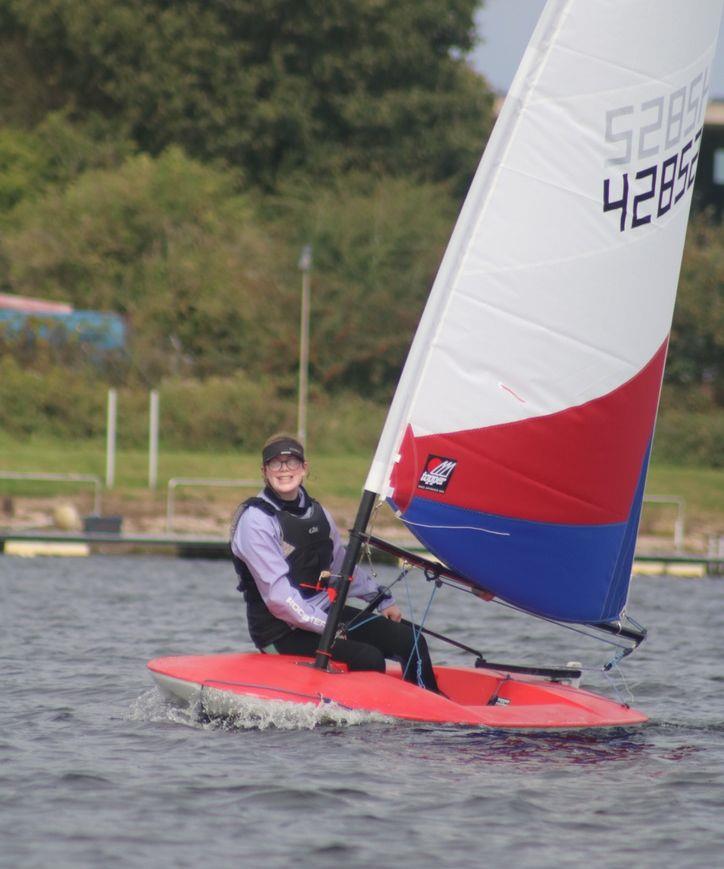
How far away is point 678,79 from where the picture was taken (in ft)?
24.5

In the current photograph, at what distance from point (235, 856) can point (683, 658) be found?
6245 mm

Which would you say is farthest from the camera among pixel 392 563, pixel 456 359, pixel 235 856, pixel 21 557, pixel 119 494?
pixel 119 494

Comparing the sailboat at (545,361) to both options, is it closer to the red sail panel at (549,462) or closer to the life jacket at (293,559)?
the red sail panel at (549,462)

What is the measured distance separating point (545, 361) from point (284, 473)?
1288mm

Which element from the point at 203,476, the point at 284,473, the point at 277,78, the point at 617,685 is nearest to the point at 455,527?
the point at 284,473

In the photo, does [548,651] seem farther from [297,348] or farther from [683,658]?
[297,348]

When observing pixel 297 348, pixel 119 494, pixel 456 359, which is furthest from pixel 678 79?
pixel 297 348

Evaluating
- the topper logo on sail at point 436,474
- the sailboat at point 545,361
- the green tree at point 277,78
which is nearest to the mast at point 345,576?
the sailboat at point 545,361

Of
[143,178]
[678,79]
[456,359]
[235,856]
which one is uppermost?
[143,178]

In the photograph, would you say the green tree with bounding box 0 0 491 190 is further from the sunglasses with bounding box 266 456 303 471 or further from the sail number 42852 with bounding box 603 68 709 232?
the sunglasses with bounding box 266 456 303 471

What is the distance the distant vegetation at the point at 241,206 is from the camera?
27875 mm

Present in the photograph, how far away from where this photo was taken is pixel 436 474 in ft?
23.3

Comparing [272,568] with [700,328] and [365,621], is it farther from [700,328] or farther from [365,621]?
[700,328]

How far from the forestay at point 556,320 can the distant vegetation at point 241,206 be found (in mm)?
18684
